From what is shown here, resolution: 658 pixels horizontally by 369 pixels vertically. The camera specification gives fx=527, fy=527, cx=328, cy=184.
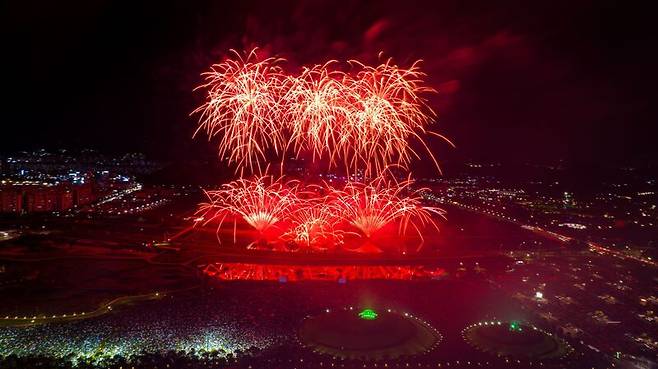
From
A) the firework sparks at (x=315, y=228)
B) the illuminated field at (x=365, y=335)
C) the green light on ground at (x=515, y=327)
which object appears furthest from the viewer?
the firework sparks at (x=315, y=228)

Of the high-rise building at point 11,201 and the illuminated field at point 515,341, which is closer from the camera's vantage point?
the illuminated field at point 515,341

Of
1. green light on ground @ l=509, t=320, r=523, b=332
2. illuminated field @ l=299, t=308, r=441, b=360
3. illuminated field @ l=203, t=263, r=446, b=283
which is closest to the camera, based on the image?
illuminated field @ l=299, t=308, r=441, b=360

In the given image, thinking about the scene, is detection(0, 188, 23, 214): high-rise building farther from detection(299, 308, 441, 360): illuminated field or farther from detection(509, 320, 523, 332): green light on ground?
detection(509, 320, 523, 332): green light on ground

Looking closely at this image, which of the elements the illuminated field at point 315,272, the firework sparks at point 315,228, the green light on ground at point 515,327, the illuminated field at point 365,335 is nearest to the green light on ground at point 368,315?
the illuminated field at point 365,335

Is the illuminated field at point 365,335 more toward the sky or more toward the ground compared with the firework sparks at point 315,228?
more toward the ground

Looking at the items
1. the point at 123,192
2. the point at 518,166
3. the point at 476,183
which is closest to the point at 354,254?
the point at 123,192

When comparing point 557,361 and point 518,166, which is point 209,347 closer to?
point 557,361

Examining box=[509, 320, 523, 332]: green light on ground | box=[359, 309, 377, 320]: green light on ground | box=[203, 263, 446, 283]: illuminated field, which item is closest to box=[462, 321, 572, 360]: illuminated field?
box=[509, 320, 523, 332]: green light on ground

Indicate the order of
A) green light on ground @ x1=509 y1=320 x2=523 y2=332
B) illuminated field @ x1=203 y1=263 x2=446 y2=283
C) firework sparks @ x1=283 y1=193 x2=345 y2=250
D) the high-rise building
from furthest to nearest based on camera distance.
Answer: the high-rise building
firework sparks @ x1=283 y1=193 x2=345 y2=250
illuminated field @ x1=203 y1=263 x2=446 y2=283
green light on ground @ x1=509 y1=320 x2=523 y2=332

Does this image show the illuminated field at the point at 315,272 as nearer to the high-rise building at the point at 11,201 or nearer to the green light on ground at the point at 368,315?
the green light on ground at the point at 368,315
